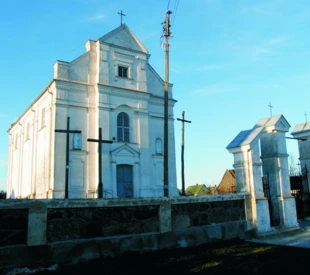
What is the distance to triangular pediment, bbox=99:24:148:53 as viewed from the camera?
23108 millimetres

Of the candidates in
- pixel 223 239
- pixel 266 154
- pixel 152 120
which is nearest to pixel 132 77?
pixel 152 120

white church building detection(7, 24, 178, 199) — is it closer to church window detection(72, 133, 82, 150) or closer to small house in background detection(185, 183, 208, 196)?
church window detection(72, 133, 82, 150)

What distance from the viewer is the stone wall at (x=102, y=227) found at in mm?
5773

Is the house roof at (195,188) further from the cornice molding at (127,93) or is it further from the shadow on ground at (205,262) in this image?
the shadow on ground at (205,262)

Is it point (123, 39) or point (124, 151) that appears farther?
point (123, 39)

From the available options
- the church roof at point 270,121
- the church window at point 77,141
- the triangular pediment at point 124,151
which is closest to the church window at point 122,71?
the triangular pediment at point 124,151

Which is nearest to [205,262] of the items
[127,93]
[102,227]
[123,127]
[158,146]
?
[102,227]

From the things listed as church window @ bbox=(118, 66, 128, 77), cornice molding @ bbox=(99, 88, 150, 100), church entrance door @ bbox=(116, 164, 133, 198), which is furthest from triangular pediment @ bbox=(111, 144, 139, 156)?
church window @ bbox=(118, 66, 128, 77)

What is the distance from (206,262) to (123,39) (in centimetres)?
2005

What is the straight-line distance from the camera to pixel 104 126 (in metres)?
21.4

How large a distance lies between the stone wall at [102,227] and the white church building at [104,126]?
473 inches

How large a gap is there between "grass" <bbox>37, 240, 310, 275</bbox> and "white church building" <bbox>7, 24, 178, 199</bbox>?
13081 millimetres

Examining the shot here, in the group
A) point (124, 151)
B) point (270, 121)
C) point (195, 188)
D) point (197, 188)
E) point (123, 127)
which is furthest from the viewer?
point (195, 188)

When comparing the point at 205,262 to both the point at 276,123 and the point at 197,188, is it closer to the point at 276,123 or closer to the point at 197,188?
the point at 276,123
